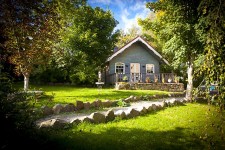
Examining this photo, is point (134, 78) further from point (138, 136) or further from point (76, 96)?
point (138, 136)

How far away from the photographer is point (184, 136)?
23.3 ft

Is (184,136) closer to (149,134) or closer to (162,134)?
(162,134)

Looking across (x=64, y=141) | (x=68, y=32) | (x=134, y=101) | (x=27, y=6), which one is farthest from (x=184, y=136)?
(x=68, y=32)

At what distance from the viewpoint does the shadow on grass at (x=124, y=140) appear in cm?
581

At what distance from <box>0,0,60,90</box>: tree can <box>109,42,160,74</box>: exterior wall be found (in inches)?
608

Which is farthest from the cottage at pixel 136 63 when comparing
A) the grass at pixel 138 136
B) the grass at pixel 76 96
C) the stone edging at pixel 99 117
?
the grass at pixel 138 136

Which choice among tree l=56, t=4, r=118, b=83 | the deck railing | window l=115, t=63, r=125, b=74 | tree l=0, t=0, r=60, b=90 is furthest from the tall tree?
window l=115, t=63, r=125, b=74

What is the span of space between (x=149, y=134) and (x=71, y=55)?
1949 centimetres

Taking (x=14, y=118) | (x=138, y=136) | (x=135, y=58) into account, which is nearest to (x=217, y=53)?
(x=138, y=136)

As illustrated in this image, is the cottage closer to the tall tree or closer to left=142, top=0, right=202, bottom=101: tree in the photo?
left=142, top=0, right=202, bottom=101: tree

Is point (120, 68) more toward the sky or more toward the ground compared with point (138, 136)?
more toward the sky

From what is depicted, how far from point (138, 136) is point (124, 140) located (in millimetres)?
618

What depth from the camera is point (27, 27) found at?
1112 centimetres

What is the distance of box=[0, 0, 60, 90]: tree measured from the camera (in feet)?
31.8
